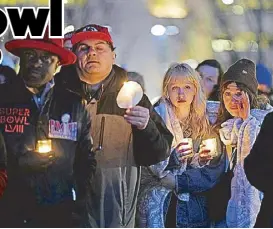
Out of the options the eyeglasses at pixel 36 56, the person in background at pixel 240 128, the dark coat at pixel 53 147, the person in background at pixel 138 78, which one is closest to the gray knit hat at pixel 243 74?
the person in background at pixel 240 128

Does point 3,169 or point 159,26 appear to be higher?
point 159,26

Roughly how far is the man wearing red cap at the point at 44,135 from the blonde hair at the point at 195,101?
577 millimetres

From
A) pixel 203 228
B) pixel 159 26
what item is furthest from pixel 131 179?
pixel 159 26

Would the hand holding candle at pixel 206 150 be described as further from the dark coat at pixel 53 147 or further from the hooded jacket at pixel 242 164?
the dark coat at pixel 53 147

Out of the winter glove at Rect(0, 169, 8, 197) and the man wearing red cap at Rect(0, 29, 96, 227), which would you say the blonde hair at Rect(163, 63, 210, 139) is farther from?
the winter glove at Rect(0, 169, 8, 197)

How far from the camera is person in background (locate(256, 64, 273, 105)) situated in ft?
19.1

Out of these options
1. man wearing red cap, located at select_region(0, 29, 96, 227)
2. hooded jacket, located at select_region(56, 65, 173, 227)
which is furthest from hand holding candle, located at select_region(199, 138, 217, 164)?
man wearing red cap, located at select_region(0, 29, 96, 227)

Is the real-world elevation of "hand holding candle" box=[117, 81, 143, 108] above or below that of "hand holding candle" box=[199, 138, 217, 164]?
above

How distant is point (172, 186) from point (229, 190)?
34 centimetres

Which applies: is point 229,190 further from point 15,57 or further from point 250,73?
point 15,57

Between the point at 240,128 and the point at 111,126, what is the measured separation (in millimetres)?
779

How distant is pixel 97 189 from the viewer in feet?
19.2

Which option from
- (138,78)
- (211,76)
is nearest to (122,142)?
(138,78)

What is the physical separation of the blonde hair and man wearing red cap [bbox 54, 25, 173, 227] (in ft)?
0.52
